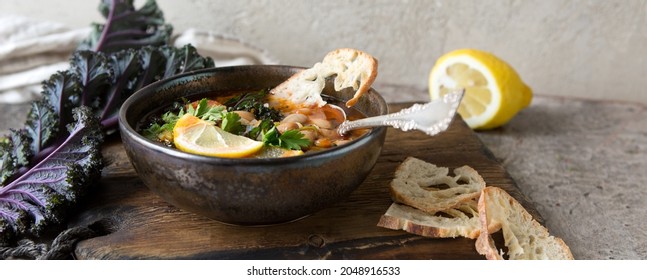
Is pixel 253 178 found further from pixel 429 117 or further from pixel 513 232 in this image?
pixel 513 232

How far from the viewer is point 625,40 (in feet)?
12.2

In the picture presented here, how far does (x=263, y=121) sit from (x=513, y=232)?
894 millimetres

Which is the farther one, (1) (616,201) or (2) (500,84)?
(2) (500,84)

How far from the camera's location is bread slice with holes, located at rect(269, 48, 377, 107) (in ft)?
7.48

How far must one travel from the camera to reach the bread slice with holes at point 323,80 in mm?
2281

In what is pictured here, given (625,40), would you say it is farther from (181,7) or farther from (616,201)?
(181,7)

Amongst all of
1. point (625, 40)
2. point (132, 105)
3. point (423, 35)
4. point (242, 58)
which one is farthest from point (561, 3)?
point (132, 105)

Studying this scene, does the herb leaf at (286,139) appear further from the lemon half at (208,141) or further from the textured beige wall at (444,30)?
the textured beige wall at (444,30)

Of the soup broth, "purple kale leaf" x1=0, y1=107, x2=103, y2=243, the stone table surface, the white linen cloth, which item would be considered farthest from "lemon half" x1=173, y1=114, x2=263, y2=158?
the white linen cloth

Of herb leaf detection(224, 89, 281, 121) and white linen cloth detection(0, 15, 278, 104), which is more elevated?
herb leaf detection(224, 89, 281, 121)

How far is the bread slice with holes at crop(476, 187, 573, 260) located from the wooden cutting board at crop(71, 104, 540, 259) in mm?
67

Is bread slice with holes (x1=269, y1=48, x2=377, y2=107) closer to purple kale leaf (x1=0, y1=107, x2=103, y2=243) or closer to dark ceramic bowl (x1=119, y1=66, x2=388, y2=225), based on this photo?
dark ceramic bowl (x1=119, y1=66, x2=388, y2=225)

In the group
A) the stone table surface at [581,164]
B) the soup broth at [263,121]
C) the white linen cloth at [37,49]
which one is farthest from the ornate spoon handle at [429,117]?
the white linen cloth at [37,49]
